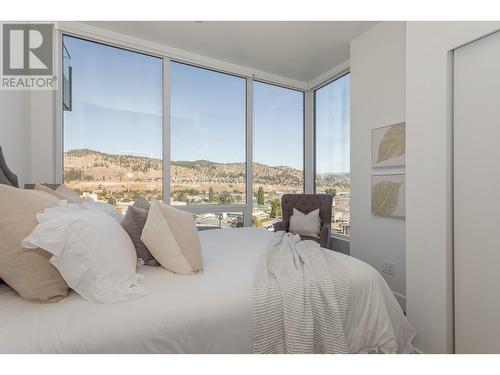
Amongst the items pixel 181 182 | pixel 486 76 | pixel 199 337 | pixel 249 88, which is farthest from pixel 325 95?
pixel 199 337

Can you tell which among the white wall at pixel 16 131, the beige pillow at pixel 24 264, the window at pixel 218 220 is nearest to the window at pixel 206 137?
the window at pixel 218 220

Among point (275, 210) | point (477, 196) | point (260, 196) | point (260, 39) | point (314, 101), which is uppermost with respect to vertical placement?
point (260, 39)

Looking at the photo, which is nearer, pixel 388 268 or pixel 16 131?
pixel 16 131

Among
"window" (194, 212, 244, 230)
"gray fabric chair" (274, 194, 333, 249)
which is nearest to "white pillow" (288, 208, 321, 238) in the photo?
"gray fabric chair" (274, 194, 333, 249)

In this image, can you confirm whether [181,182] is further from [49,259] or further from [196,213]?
[49,259]

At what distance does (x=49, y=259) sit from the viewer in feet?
3.52

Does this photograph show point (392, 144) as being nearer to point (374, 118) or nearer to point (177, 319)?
point (374, 118)

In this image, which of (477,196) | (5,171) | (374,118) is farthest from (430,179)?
(5,171)

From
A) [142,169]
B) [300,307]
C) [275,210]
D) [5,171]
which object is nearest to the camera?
[300,307]

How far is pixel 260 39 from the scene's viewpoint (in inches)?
131

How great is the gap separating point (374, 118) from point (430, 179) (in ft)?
5.55

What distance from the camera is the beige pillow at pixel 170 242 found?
1396 millimetres

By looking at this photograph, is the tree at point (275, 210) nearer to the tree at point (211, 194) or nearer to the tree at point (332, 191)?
the tree at point (332, 191)

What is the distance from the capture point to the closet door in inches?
54.1
